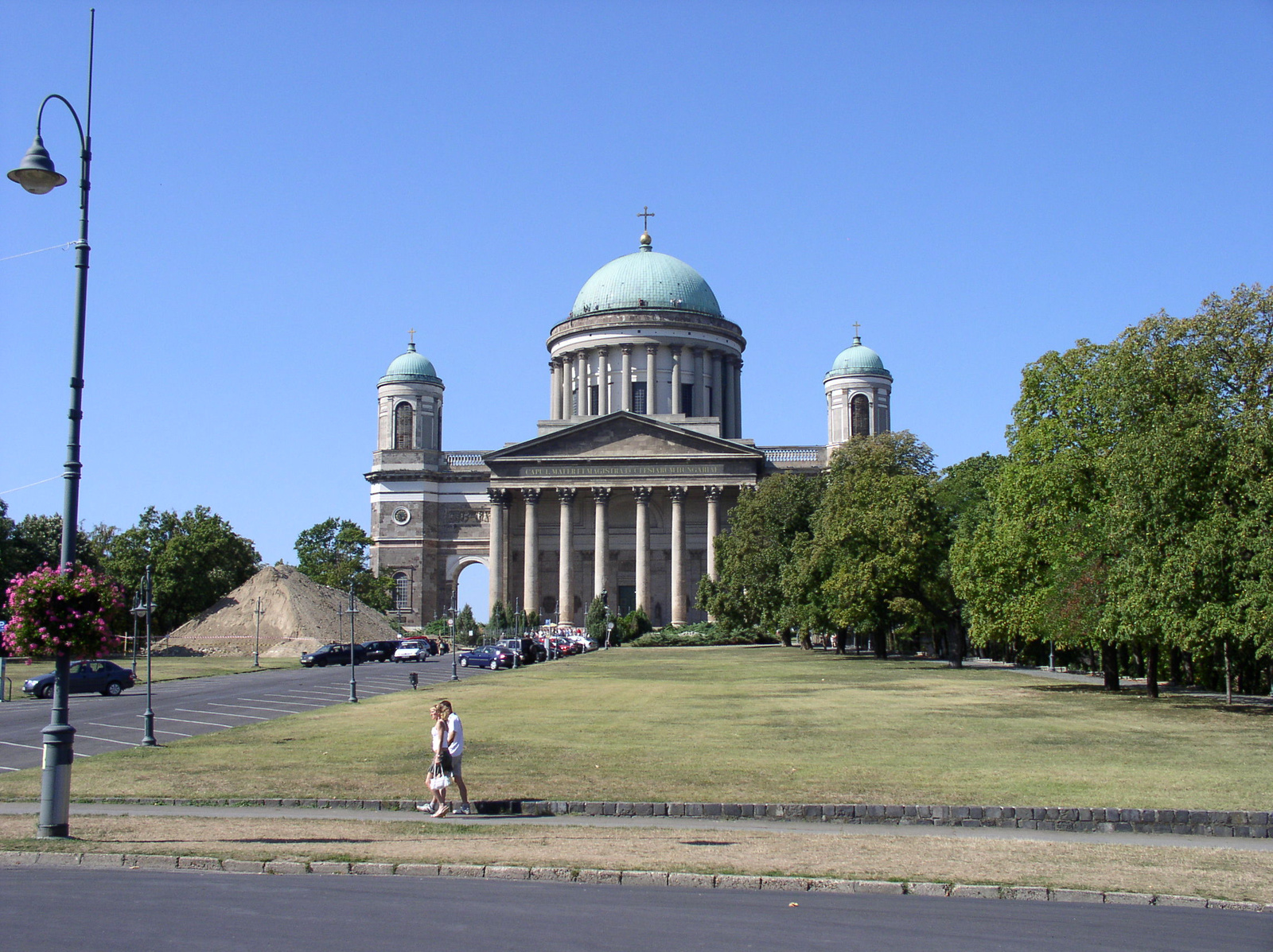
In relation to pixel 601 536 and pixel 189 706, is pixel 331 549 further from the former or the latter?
pixel 189 706

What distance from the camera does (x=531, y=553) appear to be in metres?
101

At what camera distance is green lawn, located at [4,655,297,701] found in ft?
176

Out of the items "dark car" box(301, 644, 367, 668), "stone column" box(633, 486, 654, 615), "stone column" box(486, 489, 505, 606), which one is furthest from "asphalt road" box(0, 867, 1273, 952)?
"stone column" box(486, 489, 505, 606)

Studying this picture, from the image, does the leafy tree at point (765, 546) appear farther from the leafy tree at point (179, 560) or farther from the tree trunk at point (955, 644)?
the leafy tree at point (179, 560)

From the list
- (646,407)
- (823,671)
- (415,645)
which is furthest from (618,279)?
(823,671)

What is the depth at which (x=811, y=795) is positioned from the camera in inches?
703

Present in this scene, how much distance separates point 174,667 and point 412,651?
46.4 ft

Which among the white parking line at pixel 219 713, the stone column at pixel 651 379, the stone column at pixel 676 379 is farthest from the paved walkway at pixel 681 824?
the stone column at pixel 676 379

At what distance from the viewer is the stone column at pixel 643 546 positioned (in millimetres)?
99875

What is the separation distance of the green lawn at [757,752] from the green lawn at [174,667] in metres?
19.4

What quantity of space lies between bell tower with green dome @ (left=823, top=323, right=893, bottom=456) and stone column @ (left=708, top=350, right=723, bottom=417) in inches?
397

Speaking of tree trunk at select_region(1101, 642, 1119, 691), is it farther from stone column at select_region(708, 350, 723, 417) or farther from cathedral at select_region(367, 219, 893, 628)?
stone column at select_region(708, 350, 723, 417)

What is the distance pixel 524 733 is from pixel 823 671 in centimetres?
2725

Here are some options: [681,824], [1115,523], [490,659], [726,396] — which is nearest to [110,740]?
[681,824]
